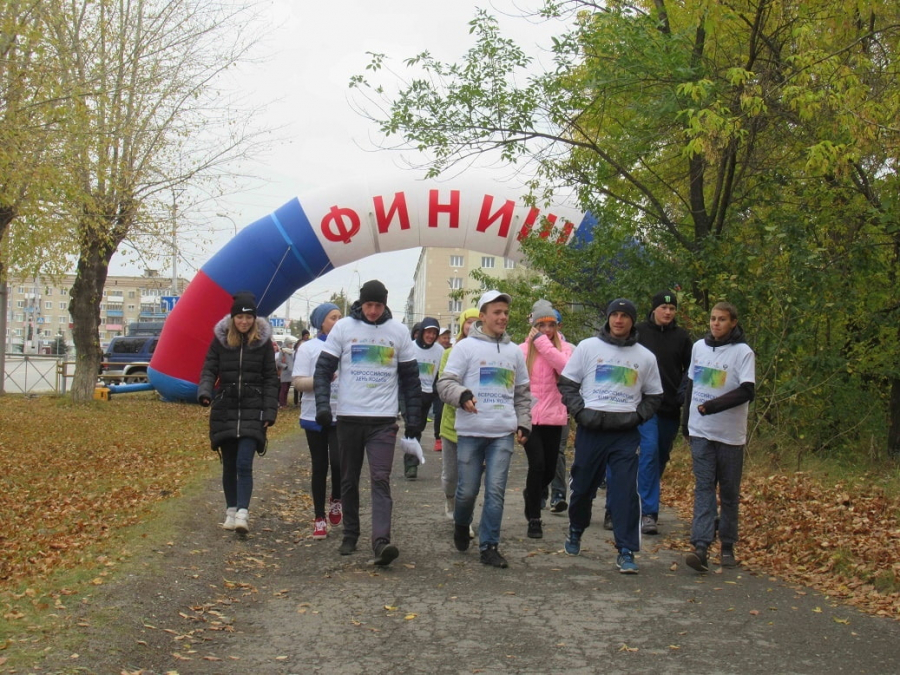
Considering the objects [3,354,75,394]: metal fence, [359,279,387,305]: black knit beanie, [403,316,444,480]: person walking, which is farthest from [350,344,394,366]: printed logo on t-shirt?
[3,354,75,394]: metal fence

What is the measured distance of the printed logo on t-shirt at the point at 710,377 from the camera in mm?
7398

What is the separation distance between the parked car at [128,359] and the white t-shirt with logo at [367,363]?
28.9 metres

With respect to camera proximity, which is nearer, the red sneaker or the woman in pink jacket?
the woman in pink jacket

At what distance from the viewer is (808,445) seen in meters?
12.3

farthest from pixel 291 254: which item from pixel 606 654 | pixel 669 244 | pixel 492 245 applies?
pixel 606 654

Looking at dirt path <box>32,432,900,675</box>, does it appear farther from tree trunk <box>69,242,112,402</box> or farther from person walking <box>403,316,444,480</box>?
tree trunk <box>69,242,112,402</box>

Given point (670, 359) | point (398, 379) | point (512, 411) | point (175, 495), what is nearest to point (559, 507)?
point (670, 359)

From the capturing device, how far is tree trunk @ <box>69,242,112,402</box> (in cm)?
2410

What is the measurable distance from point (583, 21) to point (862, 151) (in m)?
4.65

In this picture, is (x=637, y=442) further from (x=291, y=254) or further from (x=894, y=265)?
(x=291, y=254)

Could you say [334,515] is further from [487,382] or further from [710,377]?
[710,377]

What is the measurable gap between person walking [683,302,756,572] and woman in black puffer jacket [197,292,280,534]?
3.36 meters

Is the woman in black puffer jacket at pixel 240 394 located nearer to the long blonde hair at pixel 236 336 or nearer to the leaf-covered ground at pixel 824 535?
the long blonde hair at pixel 236 336

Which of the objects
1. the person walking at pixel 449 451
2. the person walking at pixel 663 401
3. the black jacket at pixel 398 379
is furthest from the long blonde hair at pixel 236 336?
the person walking at pixel 663 401
